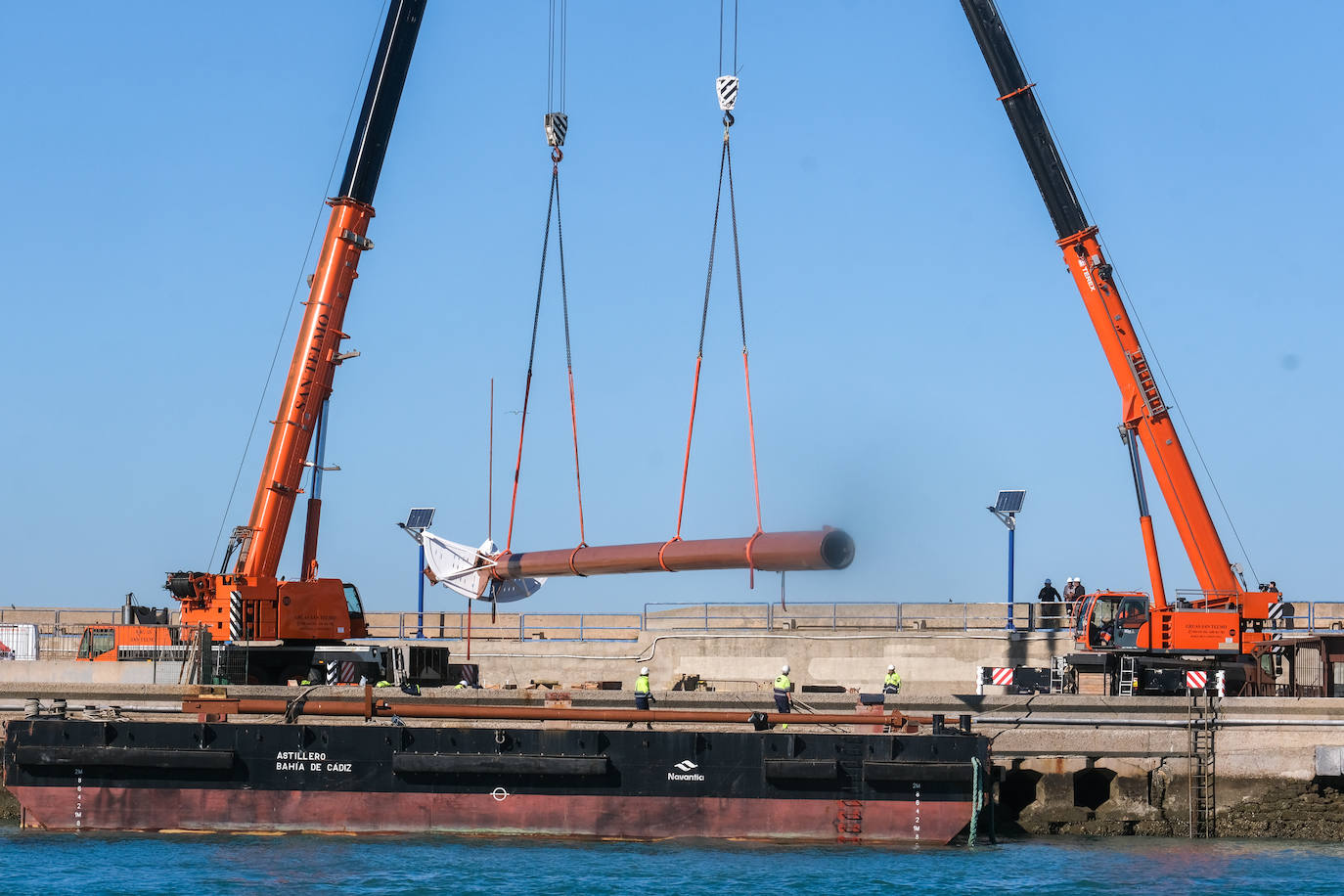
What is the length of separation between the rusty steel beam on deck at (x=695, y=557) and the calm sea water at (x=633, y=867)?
4971 mm

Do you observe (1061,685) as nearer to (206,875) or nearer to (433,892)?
(433,892)

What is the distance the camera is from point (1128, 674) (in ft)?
113

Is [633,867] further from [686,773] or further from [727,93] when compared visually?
[727,93]

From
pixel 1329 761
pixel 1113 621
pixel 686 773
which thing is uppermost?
pixel 1113 621

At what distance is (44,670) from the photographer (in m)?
36.3

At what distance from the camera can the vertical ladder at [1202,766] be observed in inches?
1180

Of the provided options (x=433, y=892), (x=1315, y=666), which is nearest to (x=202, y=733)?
(x=433, y=892)

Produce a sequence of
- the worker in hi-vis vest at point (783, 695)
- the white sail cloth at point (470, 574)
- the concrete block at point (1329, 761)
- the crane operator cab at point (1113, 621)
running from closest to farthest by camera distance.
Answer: the concrete block at point (1329, 761) < the worker in hi-vis vest at point (783, 695) < the crane operator cab at point (1113, 621) < the white sail cloth at point (470, 574)

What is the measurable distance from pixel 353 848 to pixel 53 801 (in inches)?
232

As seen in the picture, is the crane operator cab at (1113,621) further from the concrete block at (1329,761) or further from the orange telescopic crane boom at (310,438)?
the orange telescopic crane boom at (310,438)

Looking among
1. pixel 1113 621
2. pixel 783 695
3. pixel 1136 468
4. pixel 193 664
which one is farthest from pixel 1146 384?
pixel 193 664

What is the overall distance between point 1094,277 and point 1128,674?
9.00m

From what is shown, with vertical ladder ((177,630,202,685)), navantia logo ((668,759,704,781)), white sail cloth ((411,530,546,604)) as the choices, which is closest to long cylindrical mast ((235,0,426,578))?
vertical ladder ((177,630,202,685))

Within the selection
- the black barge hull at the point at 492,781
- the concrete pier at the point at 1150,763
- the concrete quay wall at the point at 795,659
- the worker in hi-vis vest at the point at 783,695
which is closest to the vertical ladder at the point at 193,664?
the concrete pier at the point at 1150,763
